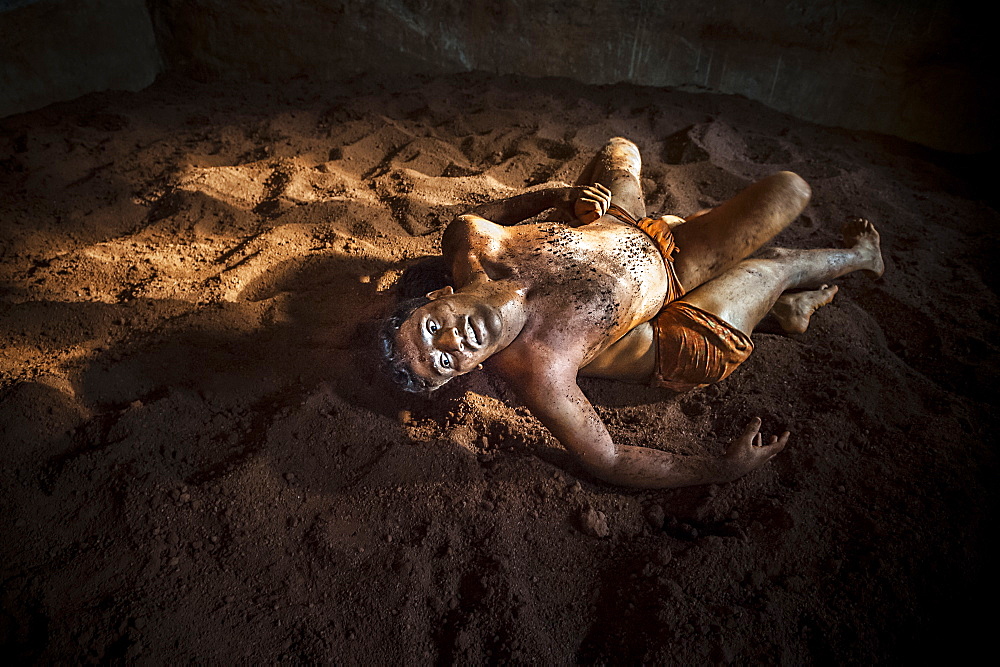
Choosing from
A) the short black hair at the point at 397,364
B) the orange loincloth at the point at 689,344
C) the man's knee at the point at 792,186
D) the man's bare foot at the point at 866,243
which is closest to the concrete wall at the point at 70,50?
the short black hair at the point at 397,364

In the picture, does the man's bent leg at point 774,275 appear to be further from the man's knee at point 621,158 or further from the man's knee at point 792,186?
the man's knee at point 621,158

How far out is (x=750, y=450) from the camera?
207 cm

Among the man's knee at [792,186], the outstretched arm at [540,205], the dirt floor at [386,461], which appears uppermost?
the man's knee at [792,186]

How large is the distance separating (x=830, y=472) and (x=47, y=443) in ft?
9.51

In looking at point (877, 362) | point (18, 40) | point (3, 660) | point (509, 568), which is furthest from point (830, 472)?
point (18, 40)

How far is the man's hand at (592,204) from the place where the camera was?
2.34 metres

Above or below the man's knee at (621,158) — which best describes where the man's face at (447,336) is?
below

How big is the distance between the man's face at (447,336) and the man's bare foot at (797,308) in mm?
1594

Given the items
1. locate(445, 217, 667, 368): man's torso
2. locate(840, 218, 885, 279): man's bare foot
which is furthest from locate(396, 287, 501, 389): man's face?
locate(840, 218, 885, 279): man's bare foot

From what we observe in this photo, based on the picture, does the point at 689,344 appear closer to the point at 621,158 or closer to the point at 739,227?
the point at 739,227

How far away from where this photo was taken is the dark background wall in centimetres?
425

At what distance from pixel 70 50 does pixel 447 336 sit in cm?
446

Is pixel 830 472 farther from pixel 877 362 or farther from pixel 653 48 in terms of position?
pixel 653 48

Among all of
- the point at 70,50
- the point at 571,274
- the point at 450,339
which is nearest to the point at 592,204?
the point at 571,274
